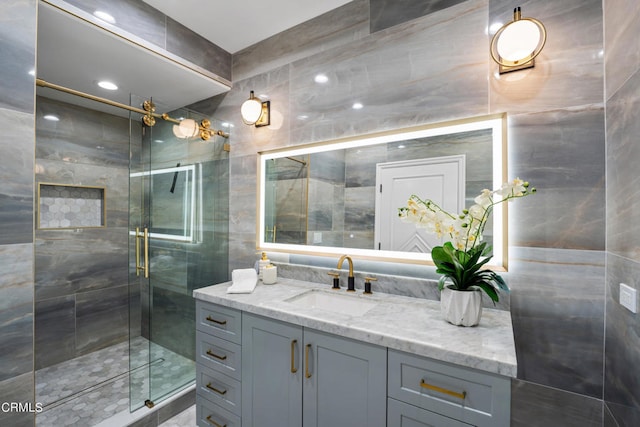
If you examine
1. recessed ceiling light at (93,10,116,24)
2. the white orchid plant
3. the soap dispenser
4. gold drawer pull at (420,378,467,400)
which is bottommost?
gold drawer pull at (420,378,467,400)

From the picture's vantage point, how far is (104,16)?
1678 millimetres

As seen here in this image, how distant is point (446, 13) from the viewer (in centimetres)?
155

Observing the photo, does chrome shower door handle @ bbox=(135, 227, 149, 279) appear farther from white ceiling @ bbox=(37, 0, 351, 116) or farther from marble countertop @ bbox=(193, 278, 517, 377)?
white ceiling @ bbox=(37, 0, 351, 116)

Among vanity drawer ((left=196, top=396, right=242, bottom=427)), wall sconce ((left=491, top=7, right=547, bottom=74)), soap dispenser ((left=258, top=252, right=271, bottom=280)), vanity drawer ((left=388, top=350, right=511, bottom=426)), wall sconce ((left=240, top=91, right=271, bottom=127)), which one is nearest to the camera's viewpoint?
vanity drawer ((left=388, top=350, right=511, bottom=426))

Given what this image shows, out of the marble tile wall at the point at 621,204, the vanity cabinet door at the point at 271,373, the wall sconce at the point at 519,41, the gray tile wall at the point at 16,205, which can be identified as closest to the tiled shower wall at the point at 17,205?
the gray tile wall at the point at 16,205

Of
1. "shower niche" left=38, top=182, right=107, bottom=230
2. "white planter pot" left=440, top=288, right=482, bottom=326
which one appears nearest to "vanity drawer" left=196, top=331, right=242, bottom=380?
"white planter pot" left=440, top=288, right=482, bottom=326

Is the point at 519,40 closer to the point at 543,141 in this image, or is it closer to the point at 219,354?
the point at 543,141

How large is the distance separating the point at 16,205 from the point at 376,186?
1872mm

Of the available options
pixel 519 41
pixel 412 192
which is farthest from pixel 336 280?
pixel 519 41

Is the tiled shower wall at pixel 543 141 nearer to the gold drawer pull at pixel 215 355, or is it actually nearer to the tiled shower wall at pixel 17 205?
the gold drawer pull at pixel 215 355

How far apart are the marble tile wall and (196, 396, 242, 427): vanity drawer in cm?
174

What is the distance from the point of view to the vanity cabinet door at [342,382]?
1141mm

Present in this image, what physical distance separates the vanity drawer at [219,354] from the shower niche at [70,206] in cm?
199

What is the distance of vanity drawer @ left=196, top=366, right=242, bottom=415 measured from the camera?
1.59 m
